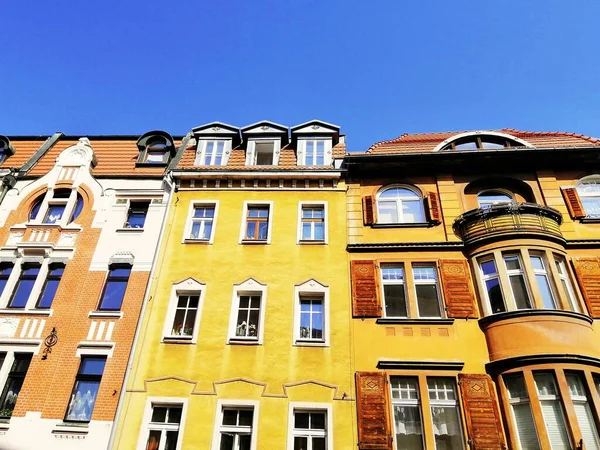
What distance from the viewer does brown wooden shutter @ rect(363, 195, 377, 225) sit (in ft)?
51.6

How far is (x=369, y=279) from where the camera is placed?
46.8 feet

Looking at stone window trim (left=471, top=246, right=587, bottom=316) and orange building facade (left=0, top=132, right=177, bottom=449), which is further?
stone window trim (left=471, top=246, right=587, bottom=316)

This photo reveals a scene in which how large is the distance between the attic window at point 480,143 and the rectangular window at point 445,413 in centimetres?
921

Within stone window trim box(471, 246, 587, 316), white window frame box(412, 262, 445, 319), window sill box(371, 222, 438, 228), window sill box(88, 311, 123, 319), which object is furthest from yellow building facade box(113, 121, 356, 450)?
stone window trim box(471, 246, 587, 316)

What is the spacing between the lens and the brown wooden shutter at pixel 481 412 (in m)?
11.1

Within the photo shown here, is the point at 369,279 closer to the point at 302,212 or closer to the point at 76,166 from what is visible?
the point at 302,212

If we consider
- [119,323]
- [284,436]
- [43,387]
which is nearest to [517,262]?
[284,436]

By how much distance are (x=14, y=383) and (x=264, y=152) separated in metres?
12.2

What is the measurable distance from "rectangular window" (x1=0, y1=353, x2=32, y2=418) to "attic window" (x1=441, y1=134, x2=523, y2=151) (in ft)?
54.5

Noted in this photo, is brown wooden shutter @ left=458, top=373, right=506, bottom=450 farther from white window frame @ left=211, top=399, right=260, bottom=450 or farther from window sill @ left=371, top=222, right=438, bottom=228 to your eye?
white window frame @ left=211, top=399, right=260, bottom=450

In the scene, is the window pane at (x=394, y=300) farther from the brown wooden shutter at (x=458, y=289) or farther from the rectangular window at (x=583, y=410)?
the rectangular window at (x=583, y=410)

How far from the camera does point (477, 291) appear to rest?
13625 mm

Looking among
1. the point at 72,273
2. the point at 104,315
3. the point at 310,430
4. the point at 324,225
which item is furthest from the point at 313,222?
the point at 72,273

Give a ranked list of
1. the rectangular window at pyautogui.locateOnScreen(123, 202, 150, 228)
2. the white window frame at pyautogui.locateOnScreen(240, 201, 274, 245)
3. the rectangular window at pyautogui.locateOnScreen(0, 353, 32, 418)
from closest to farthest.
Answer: the rectangular window at pyautogui.locateOnScreen(0, 353, 32, 418) < the white window frame at pyautogui.locateOnScreen(240, 201, 274, 245) < the rectangular window at pyautogui.locateOnScreen(123, 202, 150, 228)
